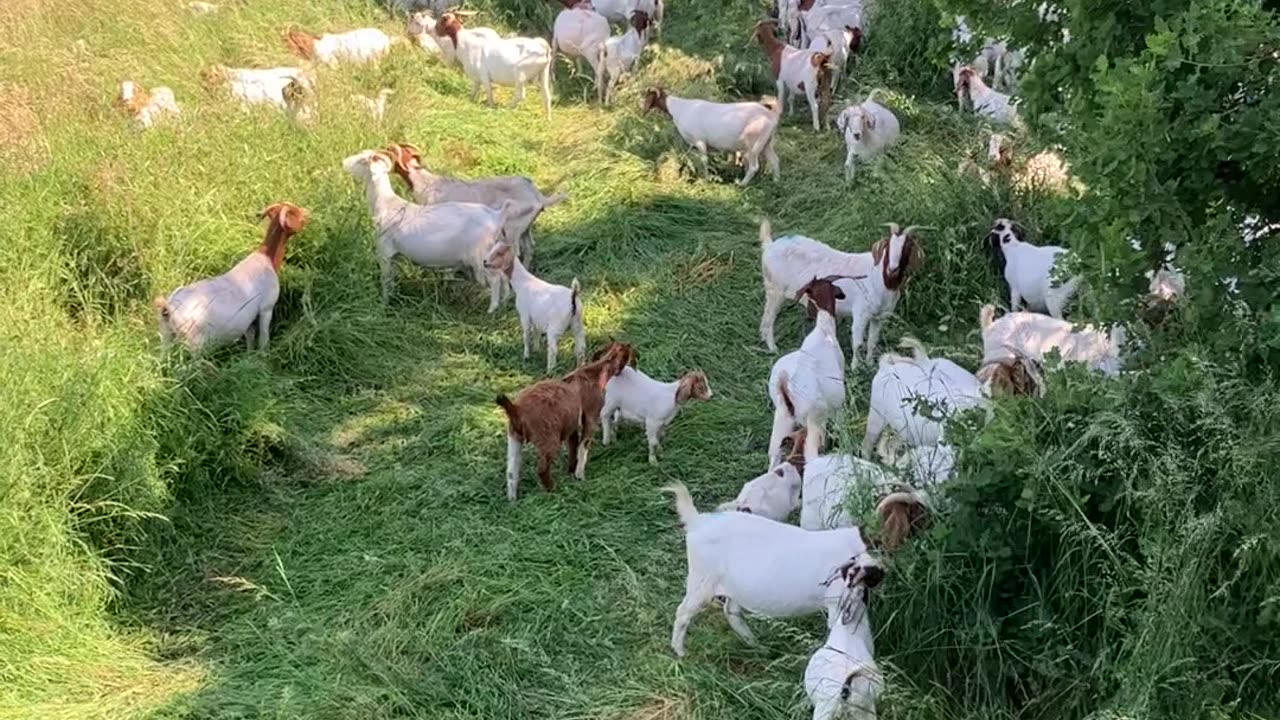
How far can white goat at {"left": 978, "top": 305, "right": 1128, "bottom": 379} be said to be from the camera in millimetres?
5582

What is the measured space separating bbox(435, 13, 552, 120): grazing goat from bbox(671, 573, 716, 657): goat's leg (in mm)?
7050

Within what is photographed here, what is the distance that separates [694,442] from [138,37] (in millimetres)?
6472

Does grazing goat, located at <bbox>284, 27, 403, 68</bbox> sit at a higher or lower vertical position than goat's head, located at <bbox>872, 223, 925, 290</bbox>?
lower

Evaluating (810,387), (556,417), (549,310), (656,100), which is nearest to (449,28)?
(656,100)

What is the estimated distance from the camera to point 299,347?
6.83 m

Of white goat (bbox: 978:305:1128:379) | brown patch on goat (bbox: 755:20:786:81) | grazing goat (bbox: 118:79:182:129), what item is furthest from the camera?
brown patch on goat (bbox: 755:20:786:81)

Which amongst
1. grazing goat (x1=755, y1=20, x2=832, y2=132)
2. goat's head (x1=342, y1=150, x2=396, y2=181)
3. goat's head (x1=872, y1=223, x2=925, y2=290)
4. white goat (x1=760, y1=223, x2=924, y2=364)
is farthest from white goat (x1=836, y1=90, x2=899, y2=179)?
goat's head (x1=342, y1=150, x2=396, y2=181)

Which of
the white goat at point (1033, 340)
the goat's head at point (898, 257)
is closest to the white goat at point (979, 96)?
the goat's head at point (898, 257)

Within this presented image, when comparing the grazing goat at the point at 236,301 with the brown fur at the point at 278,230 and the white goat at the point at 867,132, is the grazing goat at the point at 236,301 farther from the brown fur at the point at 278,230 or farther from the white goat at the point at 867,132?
the white goat at the point at 867,132

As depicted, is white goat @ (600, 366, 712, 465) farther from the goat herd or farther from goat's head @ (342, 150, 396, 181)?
Answer: goat's head @ (342, 150, 396, 181)

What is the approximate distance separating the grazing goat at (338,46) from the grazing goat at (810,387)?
19.5 feet

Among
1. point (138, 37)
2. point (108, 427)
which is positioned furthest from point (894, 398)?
point (138, 37)

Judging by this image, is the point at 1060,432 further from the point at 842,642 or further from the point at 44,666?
the point at 44,666

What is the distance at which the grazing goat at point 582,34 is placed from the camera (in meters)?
11.4
